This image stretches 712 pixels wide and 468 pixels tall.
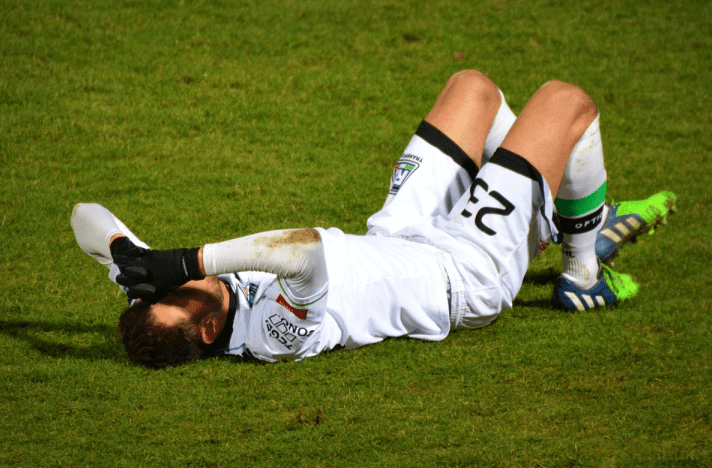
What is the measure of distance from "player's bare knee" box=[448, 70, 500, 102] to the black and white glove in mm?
1361

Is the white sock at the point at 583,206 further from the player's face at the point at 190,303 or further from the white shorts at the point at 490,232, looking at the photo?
the player's face at the point at 190,303

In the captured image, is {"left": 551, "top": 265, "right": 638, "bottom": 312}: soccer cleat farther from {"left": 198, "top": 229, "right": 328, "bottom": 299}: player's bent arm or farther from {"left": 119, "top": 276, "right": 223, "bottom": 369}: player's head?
{"left": 119, "top": 276, "right": 223, "bottom": 369}: player's head

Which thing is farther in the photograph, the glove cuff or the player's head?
the player's head

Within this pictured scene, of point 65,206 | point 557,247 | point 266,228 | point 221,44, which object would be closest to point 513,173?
point 557,247

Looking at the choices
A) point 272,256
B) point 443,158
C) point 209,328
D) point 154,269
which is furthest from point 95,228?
point 443,158

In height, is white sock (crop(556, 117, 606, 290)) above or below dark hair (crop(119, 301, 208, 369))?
above

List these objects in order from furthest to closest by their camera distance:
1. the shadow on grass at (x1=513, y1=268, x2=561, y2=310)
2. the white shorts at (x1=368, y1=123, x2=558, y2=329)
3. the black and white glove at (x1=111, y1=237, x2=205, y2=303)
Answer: the shadow on grass at (x1=513, y1=268, x2=561, y2=310) → the white shorts at (x1=368, y1=123, x2=558, y2=329) → the black and white glove at (x1=111, y1=237, x2=205, y2=303)

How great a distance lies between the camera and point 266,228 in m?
3.53

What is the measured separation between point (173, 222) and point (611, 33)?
4186mm

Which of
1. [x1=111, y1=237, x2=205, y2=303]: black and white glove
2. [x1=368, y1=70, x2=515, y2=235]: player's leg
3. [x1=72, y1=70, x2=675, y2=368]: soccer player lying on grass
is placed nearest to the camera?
[x1=111, y1=237, x2=205, y2=303]: black and white glove

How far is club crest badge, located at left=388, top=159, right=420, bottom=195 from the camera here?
2.80 metres

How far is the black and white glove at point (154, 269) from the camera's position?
6.80ft

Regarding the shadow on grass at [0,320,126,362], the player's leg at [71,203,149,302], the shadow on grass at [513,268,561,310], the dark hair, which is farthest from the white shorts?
the shadow on grass at [0,320,126,362]

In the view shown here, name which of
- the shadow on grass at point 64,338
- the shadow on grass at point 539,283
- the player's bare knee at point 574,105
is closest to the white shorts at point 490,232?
the player's bare knee at point 574,105
